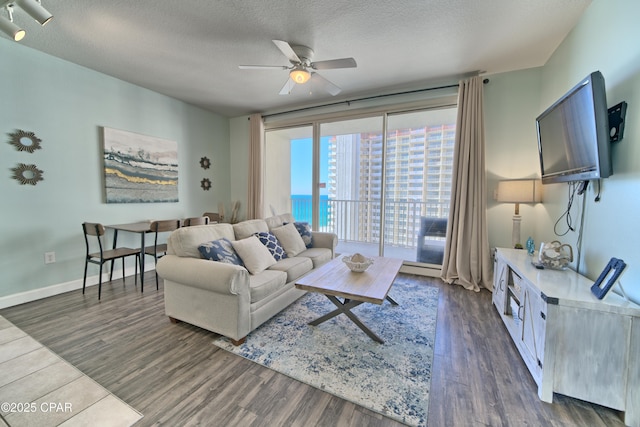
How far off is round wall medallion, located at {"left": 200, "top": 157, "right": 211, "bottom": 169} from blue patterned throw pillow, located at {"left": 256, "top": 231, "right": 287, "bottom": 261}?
8.13 ft

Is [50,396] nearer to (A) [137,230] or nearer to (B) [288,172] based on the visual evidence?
(A) [137,230]

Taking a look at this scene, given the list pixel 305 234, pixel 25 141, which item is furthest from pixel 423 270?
pixel 25 141

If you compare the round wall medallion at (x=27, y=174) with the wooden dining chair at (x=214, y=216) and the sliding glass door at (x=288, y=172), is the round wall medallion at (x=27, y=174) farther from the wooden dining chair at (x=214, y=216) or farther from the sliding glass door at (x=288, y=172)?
the sliding glass door at (x=288, y=172)

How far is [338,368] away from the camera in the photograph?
5.60 ft

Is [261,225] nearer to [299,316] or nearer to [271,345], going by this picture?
[299,316]

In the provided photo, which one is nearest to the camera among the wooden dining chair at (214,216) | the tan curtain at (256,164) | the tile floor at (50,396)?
the tile floor at (50,396)

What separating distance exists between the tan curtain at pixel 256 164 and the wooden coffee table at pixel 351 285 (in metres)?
2.78

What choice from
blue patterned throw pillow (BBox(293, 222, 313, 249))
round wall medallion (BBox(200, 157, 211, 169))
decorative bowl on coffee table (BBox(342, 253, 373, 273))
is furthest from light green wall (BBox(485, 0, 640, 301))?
round wall medallion (BBox(200, 157, 211, 169))

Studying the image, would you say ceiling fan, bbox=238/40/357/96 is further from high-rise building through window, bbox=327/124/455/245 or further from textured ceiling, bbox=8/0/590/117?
high-rise building through window, bbox=327/124/455/245

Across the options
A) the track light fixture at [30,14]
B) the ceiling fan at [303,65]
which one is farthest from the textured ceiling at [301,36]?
the track light fixture at [30,14]

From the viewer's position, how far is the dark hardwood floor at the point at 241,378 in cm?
135

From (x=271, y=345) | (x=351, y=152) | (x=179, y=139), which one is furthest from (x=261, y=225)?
(x=351, y=152)

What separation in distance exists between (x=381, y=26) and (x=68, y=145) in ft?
12.2

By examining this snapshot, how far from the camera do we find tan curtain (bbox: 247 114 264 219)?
4730 mm
